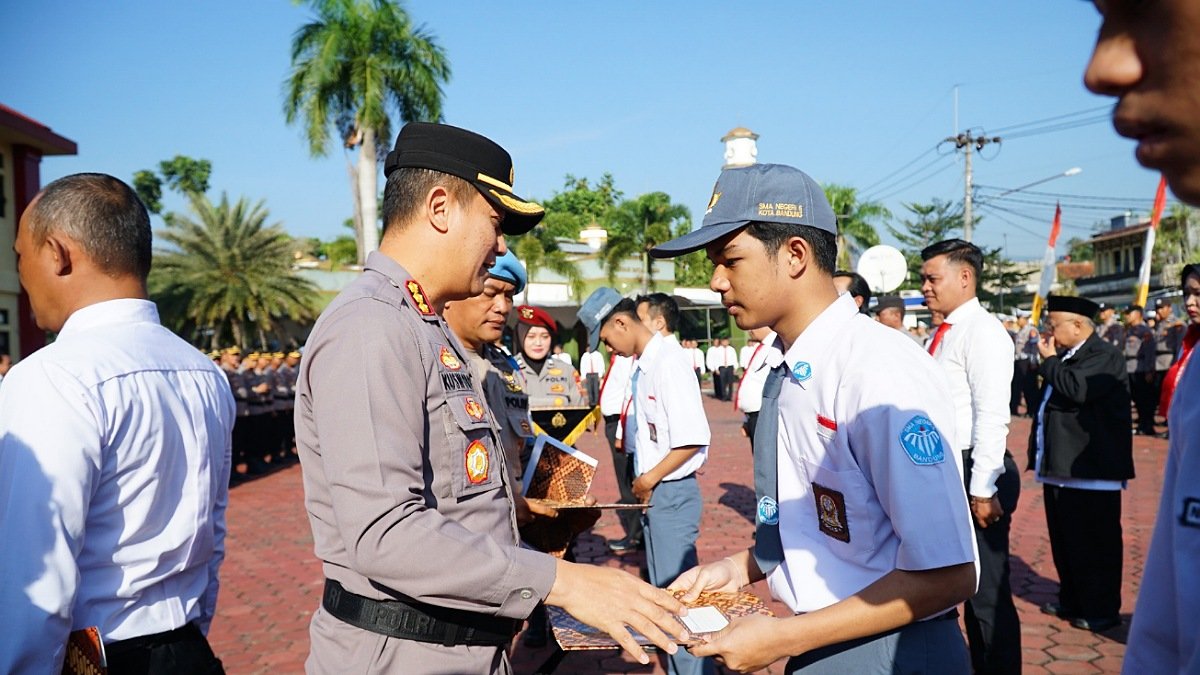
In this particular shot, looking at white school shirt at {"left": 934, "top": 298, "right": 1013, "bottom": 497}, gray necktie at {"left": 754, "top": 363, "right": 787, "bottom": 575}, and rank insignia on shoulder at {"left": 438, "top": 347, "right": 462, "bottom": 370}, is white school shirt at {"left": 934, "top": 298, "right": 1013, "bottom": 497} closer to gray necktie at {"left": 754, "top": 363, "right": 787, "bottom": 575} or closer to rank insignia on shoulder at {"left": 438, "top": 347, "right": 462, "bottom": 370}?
gray necktie at {"left": 754, "top": 363, "right": 787, "bottom": 575}

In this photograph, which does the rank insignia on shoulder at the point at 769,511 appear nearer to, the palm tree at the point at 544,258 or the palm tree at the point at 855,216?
the palm tree at the point at 544,258

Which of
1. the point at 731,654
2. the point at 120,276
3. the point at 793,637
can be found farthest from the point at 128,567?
the point at 793,637

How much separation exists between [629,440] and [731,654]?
445cm

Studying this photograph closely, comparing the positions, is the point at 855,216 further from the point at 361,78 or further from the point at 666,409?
the point at 666,409

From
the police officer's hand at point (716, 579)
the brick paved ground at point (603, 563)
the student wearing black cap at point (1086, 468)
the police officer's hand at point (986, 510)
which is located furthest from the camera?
the student wearing black cap at point (1086, 468)

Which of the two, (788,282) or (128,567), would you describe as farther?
(788,282)

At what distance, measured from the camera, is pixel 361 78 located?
20719mm

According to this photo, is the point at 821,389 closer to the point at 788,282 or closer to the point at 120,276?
the point at 788,282

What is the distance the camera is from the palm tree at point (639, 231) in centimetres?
3095

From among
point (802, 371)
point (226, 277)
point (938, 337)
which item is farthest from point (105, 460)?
point (226, 277)

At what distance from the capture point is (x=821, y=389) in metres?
2.04

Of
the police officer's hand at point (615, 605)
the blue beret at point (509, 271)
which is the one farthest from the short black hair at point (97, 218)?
the blue beret at point (509, 271)

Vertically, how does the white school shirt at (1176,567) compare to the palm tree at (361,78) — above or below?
below

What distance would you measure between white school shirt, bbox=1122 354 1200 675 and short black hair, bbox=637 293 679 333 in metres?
5.94
